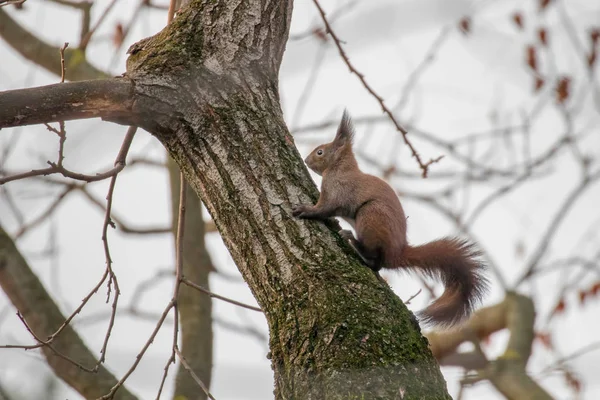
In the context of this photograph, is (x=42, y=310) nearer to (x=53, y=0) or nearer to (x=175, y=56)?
(x=175, y=56)

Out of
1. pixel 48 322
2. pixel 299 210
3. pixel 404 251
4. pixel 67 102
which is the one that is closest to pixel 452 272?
pixel 404 251

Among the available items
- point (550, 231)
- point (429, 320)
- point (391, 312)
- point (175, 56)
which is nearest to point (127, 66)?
point (175, 56)

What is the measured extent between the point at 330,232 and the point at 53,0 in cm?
383

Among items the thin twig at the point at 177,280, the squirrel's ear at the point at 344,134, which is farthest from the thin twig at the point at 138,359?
the squirrel's ear at the point at 344,134

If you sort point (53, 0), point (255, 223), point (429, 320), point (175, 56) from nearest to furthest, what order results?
point (255, 223), point (175, 56), point (429, 320), point (53, 0)

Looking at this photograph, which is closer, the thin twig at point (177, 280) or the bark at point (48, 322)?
the thin twig at point (177, 280)

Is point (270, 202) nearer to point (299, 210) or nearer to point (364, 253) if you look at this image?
point (299, 210)

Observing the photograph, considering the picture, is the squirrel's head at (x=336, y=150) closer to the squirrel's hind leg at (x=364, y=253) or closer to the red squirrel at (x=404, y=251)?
the red squirrel at (x=404, y=251)

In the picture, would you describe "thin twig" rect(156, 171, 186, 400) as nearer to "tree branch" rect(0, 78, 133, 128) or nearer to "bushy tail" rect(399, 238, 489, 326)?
"tree branch" rect(0, 78, 133, 128)

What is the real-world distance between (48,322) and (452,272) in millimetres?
2217

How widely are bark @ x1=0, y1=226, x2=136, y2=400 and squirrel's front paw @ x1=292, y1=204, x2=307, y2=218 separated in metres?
1.68

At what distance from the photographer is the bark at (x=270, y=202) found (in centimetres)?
212

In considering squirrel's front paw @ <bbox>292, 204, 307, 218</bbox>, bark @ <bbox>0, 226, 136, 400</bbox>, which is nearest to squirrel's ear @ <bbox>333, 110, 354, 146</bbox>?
squirrel's front paw @ <bbox>292, 204, 307, 218</bbox>

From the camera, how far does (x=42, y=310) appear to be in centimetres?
394
